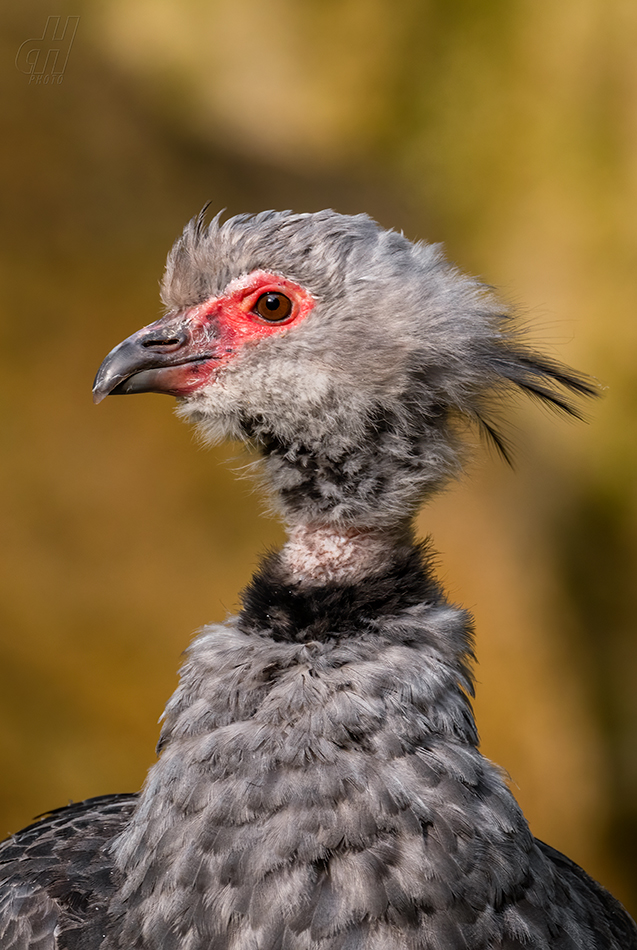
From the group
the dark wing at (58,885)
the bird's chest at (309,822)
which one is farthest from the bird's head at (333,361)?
the dark wing at (58,885)

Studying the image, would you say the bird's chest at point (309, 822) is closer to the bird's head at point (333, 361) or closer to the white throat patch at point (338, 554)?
the white throat patch at point (338, 554)

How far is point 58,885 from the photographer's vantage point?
1.41 meters

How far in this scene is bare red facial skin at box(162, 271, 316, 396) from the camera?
1.37 m

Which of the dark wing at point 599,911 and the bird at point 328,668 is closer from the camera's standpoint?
the bird at point 328,668

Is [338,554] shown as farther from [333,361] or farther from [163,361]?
[163,361]

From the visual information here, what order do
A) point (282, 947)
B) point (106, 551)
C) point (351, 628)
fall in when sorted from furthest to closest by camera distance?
point (106, 551), point (351, 628), point (282, 947)

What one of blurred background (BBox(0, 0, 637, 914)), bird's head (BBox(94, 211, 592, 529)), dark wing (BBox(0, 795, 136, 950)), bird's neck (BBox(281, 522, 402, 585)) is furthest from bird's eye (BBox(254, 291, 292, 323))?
blurred background (BBox(0, 0, 637, 914))

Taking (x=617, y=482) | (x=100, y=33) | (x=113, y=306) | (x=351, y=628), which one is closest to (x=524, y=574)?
(x=617, y=482)

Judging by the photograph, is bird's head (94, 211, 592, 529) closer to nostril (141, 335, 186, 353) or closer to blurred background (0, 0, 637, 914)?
nostril (141, 335, 186, 353)

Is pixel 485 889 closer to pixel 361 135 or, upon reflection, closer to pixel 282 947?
pixel 282 947

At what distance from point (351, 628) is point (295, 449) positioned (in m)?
0.28

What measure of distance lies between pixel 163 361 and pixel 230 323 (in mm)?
132

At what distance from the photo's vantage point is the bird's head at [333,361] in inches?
52.0

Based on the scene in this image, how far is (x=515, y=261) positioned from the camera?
374cm
